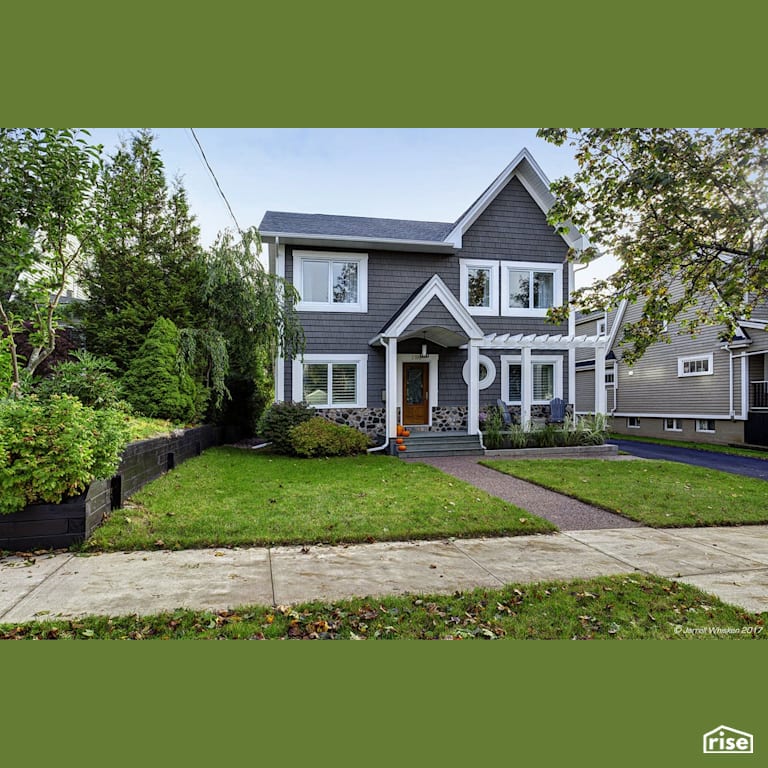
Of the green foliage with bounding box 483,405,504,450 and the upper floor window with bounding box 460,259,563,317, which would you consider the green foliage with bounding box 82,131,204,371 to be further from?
the green foliage with bounding box 483,405,504,450

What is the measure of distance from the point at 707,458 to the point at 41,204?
16714 mm

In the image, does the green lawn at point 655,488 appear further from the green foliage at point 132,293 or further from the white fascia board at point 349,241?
the green foliage at point 132,293

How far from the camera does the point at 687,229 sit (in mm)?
6184

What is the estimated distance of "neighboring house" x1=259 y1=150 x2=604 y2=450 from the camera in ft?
45.7

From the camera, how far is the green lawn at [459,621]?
125 inches

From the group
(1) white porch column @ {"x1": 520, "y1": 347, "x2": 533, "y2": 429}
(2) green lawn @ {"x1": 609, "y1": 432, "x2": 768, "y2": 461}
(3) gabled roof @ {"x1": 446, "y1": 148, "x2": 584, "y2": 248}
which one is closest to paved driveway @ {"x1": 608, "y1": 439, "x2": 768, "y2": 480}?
(2) green lawn @ {"x1": 609, "y1": 432, "x2": 768, "y2": 461}

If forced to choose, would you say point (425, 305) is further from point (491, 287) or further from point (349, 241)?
point (491, 287)

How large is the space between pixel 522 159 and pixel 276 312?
886 cm

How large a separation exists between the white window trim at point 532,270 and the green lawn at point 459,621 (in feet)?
40.0

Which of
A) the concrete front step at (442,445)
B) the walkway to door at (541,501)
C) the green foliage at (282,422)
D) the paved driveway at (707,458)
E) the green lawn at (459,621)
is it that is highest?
the green foliage at (282,422)

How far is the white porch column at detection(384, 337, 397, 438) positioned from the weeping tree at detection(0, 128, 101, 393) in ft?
23.7

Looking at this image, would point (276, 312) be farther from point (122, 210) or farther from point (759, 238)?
point (759, 238)

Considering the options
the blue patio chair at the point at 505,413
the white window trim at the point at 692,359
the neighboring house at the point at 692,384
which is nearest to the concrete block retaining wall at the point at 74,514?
the blue patio chair at the point at 505,413

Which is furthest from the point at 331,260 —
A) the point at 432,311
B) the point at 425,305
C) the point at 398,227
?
the point at 432,311
